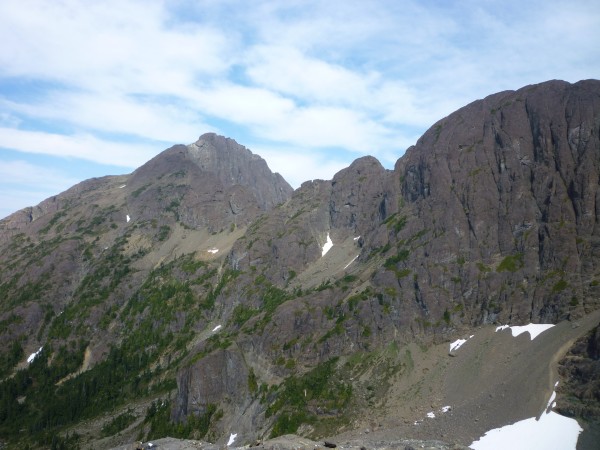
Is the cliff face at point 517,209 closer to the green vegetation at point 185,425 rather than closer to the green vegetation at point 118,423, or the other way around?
the green vegetation at point 185,425

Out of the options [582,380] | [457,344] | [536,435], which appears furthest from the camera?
[457,344]

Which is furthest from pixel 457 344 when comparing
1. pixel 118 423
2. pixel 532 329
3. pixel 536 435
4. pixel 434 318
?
pixel 118 423

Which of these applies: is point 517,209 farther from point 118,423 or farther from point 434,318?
point 118,423

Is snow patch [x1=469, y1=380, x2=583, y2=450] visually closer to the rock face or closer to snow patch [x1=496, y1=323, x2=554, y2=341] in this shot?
the rock face

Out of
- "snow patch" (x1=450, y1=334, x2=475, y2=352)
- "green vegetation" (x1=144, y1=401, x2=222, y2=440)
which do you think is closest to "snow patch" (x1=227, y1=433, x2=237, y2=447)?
"green vegetation" (x1=144, y1=401, x2=222, y2=440)

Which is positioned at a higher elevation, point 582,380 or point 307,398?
point 582,380

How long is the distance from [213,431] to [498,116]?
13996 centimetres

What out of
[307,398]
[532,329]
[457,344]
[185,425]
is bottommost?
[185,425]

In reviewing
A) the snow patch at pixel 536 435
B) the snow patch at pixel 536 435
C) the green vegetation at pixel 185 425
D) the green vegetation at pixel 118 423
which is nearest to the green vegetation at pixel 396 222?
the green vegetation at pixel 185 425

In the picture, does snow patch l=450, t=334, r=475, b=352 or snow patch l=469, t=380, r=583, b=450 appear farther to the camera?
snow patch l=450, t=334, r=475, b=352

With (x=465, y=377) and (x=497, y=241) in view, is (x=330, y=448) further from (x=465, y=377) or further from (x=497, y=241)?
(x=497, y=241)

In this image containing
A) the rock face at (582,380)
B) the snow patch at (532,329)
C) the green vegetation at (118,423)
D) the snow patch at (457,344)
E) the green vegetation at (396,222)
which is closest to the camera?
the rock face at (582,380)

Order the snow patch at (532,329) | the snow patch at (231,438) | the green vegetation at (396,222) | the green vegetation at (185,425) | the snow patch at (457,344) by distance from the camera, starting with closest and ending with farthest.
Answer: the snow patch at (532,329) → the snow patch at (231,438) → the snow patch at (457,344) → the green vegetation at (185,425) → the green vegetation at (396,222)

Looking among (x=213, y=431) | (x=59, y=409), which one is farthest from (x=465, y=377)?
(x=59, y=409)
